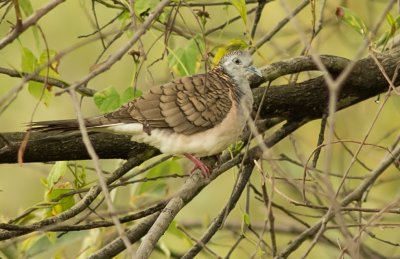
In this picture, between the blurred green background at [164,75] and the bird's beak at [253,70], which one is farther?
the blurred green background at [164,75]

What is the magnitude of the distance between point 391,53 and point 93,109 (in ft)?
12.1

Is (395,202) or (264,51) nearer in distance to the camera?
(395,202)

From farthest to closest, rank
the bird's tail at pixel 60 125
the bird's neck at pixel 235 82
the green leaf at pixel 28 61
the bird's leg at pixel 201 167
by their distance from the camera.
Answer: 1. the bird's neck at pixel 235 82
2. the bird's leg at pixel 201 167
3. the green leaf at pixel 28 61
4. the bird's tail at pixel 60 125

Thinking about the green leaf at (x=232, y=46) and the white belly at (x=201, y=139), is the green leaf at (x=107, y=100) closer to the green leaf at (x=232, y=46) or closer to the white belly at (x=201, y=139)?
the white belly at (x=201, y=139)

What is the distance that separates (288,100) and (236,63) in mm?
403

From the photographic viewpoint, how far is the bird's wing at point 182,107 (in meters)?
4.16

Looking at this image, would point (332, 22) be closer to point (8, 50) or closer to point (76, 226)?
point (76, 226)

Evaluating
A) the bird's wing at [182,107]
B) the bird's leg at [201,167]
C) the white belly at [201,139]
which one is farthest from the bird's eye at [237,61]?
the bird's leg at [201,167]

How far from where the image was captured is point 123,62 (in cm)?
812

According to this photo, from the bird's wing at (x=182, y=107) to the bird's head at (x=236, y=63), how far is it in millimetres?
198

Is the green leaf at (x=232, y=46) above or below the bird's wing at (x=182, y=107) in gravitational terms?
above

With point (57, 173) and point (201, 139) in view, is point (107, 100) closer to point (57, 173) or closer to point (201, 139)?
point (57, 173)

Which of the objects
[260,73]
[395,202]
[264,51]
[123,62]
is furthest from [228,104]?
[123,62]

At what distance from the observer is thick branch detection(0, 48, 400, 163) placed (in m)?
4.02
